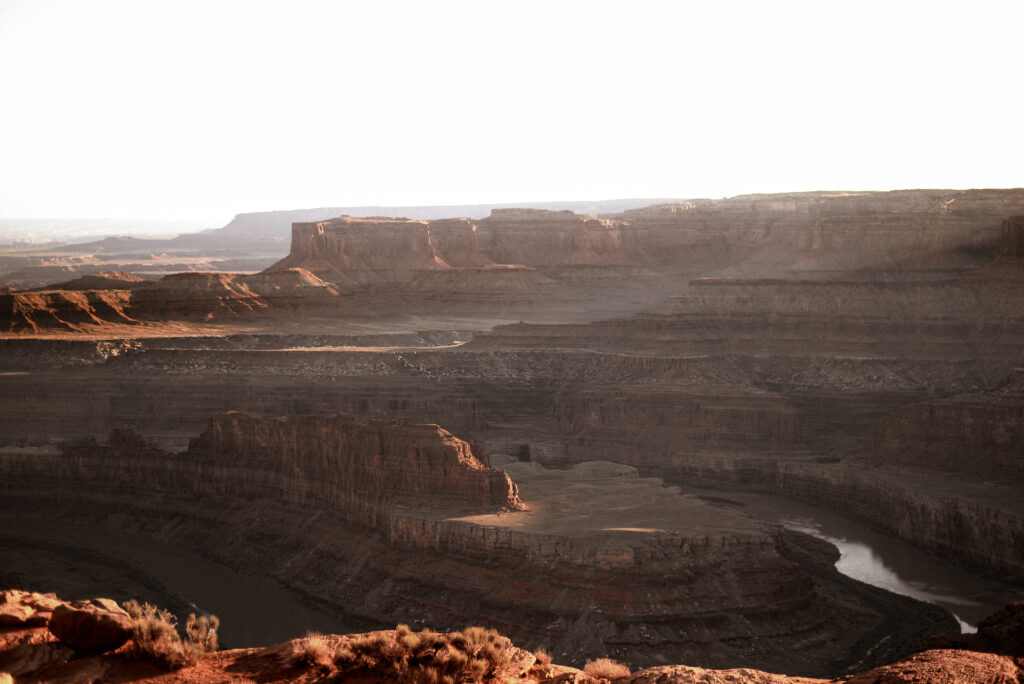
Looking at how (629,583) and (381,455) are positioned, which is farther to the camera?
(381,455)

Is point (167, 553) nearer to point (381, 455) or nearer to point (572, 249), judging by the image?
point (381, 455)

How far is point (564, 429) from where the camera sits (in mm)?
69375

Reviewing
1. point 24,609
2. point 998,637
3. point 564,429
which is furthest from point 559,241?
point 24,609

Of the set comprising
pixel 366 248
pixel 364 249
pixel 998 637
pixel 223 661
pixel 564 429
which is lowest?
pixel 564 429

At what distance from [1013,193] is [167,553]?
322ft

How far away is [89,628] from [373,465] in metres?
23.9

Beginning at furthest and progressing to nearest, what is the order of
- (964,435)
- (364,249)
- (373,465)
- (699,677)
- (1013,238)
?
(364,249) < (1013,238) < (964,435) < (373,465) < (699,677)

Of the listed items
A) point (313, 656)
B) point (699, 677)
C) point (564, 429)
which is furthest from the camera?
point (564, 429)

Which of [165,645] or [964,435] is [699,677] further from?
[964,435]

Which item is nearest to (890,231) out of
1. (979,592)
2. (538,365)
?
(538,365)

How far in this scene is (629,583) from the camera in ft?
117

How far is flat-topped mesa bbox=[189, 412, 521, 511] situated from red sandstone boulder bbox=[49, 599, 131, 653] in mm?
21736

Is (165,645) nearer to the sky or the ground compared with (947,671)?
nearer to the ground

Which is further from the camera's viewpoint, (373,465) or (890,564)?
(890,564)
